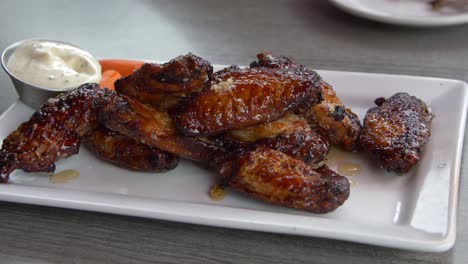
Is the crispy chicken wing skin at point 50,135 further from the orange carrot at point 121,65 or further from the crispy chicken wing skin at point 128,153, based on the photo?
the orange carrot at point 121,65

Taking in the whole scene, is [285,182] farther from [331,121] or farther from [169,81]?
[169,81]

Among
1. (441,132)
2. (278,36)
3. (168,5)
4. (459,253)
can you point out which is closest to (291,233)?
(459,253)

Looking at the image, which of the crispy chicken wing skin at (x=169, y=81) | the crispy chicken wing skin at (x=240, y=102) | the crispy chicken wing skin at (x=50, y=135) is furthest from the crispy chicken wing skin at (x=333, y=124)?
the crispy chicken wing skin at (x=50, y=135)

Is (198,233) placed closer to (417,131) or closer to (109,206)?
(109,206)

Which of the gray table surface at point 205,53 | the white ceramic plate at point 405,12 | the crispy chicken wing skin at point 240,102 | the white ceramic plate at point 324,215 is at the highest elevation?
the crispy chicken wing skin at point 240,102

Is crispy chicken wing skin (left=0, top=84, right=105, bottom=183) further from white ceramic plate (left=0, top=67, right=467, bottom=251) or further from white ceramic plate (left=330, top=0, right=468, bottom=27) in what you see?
white ceramic plate (left=330, top=0, right=468, bottom=27)

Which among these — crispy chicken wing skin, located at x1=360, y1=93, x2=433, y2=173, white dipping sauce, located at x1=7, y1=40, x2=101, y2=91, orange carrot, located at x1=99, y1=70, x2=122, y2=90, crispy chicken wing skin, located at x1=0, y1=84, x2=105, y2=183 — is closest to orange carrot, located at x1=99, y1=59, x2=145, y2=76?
orange carrot, located at x1=99, y1=70, x2=122, y2=90

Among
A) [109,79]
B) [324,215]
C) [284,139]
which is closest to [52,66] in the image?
[109,79]
